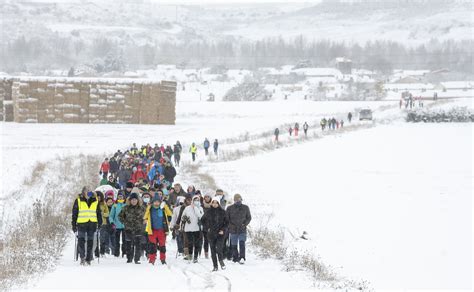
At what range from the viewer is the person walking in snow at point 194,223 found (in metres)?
12.9

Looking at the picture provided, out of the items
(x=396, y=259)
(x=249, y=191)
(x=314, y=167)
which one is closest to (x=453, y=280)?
(x=396, y=259)

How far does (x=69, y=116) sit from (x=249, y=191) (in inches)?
1105

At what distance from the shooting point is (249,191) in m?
25.1

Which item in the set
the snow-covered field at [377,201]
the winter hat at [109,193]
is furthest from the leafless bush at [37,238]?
Answer: the snow-covered field at [377,201]

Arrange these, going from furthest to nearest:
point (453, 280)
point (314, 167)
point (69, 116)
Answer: point (69, 116)
point (314, 167)
point (453, 280)

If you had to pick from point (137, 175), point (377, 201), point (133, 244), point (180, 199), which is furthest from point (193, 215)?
point (377, 201)

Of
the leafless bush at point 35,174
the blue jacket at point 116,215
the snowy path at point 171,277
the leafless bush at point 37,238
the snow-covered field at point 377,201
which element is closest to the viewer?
the snowy path at point 171,277

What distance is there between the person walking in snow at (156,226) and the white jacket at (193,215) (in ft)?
1.16

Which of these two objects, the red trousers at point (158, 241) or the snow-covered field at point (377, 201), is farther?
the snow-covered field at point (377, 201)

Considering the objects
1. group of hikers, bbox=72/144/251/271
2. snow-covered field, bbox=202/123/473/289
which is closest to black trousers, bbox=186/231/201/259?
group of hikers, bbox=72/144/251/271

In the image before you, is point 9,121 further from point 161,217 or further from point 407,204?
point 161,217

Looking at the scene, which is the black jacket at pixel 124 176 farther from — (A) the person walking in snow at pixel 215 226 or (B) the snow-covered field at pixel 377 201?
→ (A) the person walking in snow at pixel 215 226

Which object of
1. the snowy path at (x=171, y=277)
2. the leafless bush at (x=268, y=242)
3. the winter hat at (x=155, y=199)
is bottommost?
the leafless bush at (x=268, y=242)

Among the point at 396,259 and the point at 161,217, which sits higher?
the point at 161,217
